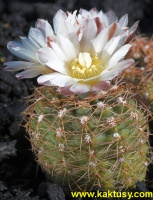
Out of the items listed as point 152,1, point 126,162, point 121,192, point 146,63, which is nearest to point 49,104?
point 126,162

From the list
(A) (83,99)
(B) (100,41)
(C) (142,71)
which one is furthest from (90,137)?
(C) (142,71)

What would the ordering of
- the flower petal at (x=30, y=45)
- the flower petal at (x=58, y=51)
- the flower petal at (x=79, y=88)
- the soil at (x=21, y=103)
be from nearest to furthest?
the flower petal at (x=79, y=88), the flower petal at (x=58, y=51), the flower petal at (x=30, y=45), the soil at (x=21, y=103)

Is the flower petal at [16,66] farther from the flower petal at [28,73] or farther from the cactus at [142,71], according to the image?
the cactus at [142,71]

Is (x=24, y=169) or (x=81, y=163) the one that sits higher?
(x=81, y=163)

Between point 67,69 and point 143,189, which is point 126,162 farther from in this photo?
point 67,69

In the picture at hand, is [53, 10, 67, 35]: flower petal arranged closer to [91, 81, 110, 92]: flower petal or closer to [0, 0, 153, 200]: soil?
[91, 81, 110, 92]: flower petal

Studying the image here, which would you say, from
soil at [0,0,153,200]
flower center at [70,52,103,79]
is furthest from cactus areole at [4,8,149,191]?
soil at [0,0,153,200]

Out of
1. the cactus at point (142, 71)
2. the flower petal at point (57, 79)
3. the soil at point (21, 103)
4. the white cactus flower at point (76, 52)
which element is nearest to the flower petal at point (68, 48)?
the white cactus flower at point (76, 52)
